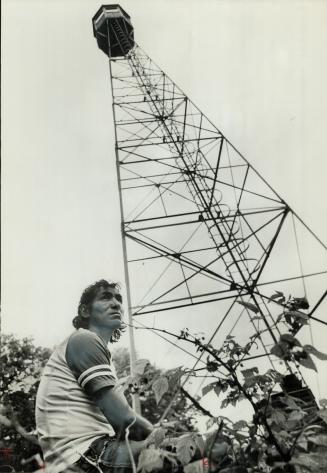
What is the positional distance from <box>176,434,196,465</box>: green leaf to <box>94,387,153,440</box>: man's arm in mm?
367

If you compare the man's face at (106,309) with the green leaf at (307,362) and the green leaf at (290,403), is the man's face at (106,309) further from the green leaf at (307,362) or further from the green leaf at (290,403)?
the green leaf at (307,362)

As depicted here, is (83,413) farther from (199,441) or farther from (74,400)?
(199,441)

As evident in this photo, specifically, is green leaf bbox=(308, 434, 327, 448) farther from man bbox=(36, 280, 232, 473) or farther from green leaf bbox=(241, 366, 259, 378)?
man bbox=(36, 280, 232, 473)

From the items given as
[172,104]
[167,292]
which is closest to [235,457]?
[167,292]

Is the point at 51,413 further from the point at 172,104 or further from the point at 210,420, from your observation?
the point at 172,104

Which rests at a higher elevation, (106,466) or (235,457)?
(235,457)

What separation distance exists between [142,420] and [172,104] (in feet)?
20.0

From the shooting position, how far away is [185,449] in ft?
3.67

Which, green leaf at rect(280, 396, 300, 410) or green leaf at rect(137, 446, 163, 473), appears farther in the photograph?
green leaf at rect(280, 396, 300, 410)

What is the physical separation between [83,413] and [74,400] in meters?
0.06

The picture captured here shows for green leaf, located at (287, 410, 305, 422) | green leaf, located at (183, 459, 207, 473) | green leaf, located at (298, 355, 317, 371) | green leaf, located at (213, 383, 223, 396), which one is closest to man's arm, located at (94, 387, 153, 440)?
green leaf, located at (213, 383, 223, 396)

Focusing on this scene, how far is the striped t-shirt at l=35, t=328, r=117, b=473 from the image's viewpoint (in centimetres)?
156

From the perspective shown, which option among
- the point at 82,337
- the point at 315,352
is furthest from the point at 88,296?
the point at 315,352

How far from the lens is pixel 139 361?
1478 millimetres
